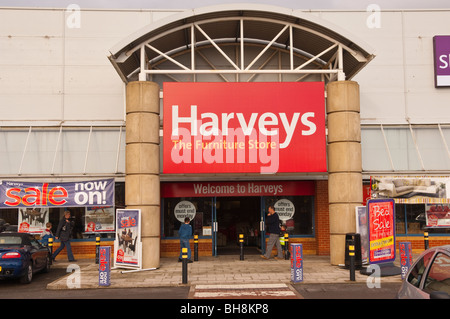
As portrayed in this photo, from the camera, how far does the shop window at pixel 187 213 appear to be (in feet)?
62.5

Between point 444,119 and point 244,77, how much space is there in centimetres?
910

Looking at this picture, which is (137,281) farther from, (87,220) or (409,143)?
(409,143)

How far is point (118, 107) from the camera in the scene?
19688 mm

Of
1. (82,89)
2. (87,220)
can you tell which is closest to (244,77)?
(82,89)

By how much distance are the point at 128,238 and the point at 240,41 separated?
889cm

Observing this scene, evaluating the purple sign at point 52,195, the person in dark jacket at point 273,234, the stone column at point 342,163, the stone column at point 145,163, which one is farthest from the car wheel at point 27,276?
the stone column at point 342,163

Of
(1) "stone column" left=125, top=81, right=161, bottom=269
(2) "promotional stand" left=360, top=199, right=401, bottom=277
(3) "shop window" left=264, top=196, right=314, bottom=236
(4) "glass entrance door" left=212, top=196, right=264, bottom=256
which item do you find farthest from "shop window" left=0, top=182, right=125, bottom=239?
(2) "promotional stand" left=360, top=199, right=401, bottom=277

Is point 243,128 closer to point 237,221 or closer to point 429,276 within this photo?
point 237,221

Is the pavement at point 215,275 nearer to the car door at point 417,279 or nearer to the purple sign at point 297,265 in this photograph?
the purple sign at point 297,265

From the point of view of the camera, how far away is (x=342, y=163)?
52.7 feet

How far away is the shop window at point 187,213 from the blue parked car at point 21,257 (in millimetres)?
5202

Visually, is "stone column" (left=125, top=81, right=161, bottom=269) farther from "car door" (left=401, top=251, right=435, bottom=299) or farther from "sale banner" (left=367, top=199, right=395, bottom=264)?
"car door" (left=401, top=251, right=435, bottom=299)

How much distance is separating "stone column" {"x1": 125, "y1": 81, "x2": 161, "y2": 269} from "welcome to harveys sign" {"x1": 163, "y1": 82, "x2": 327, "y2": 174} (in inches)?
20.4

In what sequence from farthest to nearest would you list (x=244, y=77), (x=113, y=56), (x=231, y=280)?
(x=244, y=77), (x=113, y=56), (x=231, y=280)
